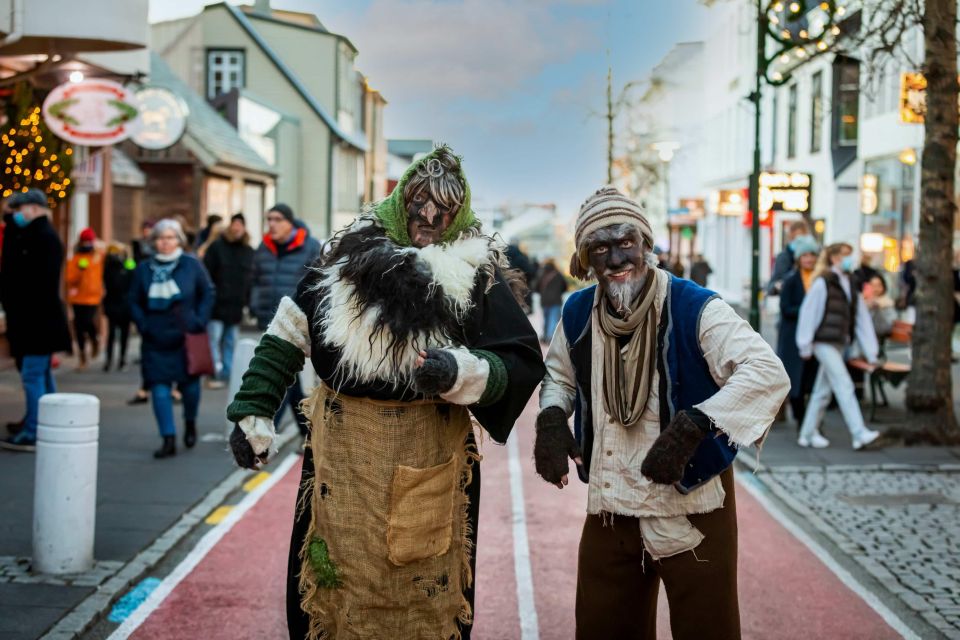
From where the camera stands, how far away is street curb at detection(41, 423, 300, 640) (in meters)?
5.67

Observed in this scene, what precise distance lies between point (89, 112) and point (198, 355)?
6332mm

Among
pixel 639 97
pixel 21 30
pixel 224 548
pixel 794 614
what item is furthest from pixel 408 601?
pixel 639 97

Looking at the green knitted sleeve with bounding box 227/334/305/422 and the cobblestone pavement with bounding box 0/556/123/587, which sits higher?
the green knitted sleeve with bounding box 227/334/305/422

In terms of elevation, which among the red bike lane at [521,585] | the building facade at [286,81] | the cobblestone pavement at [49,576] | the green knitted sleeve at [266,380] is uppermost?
the building facade at [286,81]

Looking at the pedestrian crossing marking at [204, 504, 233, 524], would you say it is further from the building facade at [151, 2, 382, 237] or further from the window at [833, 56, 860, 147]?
the building facade at [151, 2, 382, 237]

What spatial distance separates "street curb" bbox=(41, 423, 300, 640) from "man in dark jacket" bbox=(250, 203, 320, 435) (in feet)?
5.73

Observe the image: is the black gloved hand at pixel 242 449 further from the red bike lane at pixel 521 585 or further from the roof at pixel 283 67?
the roof at pixel 283 67

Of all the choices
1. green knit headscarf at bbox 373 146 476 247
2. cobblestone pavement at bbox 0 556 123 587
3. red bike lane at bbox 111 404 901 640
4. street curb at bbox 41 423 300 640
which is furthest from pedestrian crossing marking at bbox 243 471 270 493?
green knit headscarf at bbox 373 146 476 247

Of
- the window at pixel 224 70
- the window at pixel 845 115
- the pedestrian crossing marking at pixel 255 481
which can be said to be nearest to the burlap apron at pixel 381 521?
the pedestrian crossing marking at pixel 255 481

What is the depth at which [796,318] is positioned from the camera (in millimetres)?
12414

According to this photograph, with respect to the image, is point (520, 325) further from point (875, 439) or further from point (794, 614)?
point (875, 439)

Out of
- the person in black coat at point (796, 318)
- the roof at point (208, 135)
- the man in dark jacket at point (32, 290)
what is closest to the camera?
the man in dark jacket at point (32, 290)

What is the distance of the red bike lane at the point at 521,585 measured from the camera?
598 centimetres

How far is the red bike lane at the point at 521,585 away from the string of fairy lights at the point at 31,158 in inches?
211
